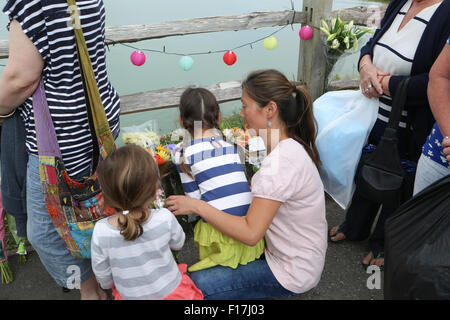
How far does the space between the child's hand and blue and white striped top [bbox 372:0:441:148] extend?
4.13 feet

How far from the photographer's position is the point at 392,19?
1969 mm

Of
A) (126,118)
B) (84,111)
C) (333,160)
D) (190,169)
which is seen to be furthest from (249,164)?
(126,118)

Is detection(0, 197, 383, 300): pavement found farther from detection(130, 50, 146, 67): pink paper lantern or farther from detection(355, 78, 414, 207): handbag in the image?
detection(130, 50, 146, 67): pink paper lantern

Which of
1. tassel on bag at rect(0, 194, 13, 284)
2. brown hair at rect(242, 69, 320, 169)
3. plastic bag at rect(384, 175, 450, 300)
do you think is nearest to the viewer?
plastic bag at rect(384, 175, 450, 300)

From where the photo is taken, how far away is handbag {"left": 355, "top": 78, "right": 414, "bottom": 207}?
1787mm

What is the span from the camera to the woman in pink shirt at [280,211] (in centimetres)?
153

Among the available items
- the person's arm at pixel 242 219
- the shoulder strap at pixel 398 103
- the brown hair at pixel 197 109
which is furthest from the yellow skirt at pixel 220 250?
the shoulder strap at pixel 398 103

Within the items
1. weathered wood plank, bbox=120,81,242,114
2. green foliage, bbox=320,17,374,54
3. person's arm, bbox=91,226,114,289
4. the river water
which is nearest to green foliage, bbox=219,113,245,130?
Result: the river water

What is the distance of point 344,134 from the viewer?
79.3 inches

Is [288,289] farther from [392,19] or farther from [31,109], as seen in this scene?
[392,19]

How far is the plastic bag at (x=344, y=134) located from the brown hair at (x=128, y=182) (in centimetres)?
117

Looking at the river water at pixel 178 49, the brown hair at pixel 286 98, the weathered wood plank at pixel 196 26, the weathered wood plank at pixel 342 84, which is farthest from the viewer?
the river water at pixel 178 49

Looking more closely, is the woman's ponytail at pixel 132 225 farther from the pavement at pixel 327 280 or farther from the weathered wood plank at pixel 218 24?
the weathered wood plank at pixel 218 24

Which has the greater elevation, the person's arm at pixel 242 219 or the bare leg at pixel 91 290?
the person's arm at pixel 242 219
